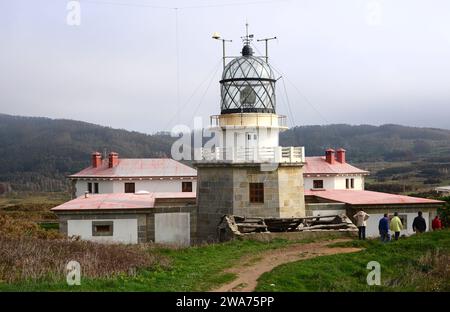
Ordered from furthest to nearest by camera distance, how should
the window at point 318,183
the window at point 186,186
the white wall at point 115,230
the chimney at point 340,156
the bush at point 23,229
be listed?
the chimney at point 340,156 → the window at point 318,183 → the window at point 186,186 → the white wall at point 115,230 → the bush at point 23,229

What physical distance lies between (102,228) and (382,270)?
517 inches

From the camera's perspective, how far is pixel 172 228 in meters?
22.5

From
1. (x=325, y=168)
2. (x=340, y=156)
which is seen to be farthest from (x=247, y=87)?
(x=340, y=156)

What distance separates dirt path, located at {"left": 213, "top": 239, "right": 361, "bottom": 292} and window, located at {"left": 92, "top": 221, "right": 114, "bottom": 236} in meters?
9.32

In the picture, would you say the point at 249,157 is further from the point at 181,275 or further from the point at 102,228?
the point at 181,275

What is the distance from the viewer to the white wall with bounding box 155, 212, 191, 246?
22.3 meters

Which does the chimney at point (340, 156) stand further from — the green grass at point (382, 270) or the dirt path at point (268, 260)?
the green grass at point (382, 270)

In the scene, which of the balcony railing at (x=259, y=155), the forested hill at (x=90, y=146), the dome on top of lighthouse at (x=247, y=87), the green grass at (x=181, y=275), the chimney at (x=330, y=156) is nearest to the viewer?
the green grass at (x=181, y=275)

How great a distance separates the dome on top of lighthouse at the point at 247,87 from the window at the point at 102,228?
22.4 ft

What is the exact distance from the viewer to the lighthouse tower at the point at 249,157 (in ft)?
66.8

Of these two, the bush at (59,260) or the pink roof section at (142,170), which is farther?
the pink roof section at (142,170)

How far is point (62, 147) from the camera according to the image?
138 meters

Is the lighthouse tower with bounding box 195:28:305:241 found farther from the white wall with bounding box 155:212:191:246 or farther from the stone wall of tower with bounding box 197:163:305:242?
the white wall with bounding box 155:212:191:246

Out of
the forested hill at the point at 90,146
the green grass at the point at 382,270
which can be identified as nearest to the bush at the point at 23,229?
the green grass at the point at 382,270
